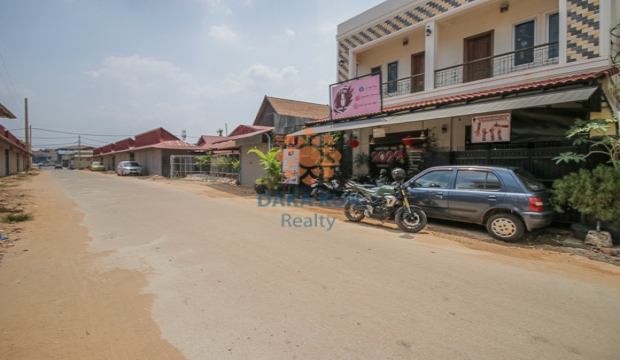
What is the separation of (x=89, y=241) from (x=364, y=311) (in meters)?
5.63

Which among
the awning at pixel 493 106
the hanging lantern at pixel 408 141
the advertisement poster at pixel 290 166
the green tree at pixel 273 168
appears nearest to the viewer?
the awning at pixel 493 106

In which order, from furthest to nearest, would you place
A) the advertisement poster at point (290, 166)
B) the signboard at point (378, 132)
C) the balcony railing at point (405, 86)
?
the advertisement poster at point (290, 166), the balcony railing at point (405, 86), the signboard at point (378, 132)

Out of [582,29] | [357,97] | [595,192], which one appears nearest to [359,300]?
[595,192]

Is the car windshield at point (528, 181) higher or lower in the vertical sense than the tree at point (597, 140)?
lower

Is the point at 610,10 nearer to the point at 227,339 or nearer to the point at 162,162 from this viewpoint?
the point at 227,339

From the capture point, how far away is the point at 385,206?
25.3 ft

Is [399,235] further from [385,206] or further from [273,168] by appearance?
[273,168]

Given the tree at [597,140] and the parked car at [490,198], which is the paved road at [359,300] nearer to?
the parked car at [490,198]

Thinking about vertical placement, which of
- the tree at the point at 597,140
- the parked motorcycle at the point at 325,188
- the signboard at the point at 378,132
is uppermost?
the signboard at the point at 378,132

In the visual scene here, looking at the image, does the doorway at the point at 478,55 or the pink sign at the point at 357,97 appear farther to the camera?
the pink sign at the point at 357,97

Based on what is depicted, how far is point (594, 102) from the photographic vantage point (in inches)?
272

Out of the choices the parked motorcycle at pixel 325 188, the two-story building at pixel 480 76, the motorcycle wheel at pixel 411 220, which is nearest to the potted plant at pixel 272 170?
the parked motorcycle at pixel 325 188

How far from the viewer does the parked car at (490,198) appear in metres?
6.26

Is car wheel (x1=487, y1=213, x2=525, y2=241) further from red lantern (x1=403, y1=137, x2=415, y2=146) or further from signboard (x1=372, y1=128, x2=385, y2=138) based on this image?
signboard (x1=372, y1=128, x2=385, y2=138)
